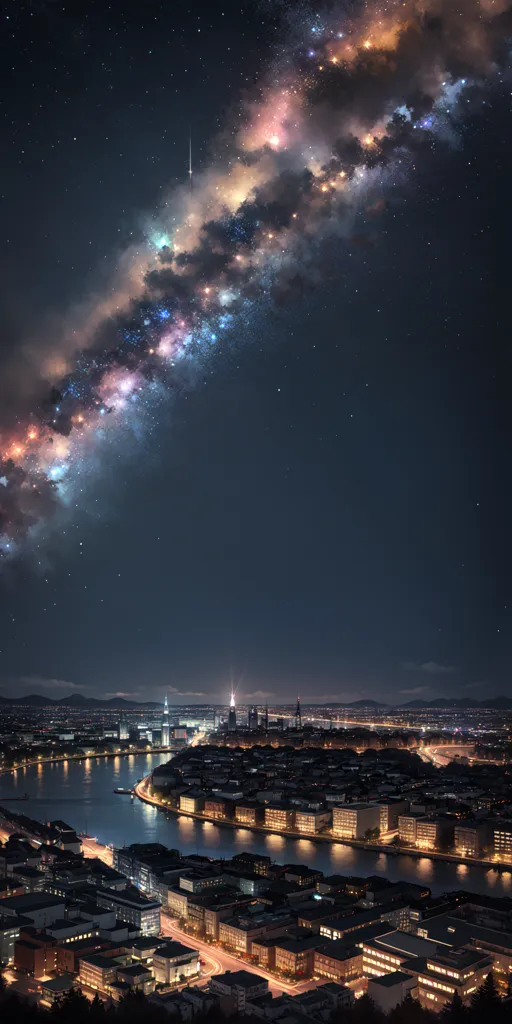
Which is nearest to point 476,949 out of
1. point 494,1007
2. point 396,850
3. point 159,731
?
point 494,1007

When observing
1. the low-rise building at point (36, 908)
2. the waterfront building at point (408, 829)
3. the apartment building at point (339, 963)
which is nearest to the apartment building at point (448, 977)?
the apartment building at point (339, 963)

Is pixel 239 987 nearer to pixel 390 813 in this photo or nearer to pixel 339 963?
pixel 339 963

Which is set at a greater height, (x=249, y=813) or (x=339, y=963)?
(x=339, y=963)

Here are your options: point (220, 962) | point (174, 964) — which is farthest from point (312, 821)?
point (174, 964)

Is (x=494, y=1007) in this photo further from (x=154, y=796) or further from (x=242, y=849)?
(x=154, y=796)

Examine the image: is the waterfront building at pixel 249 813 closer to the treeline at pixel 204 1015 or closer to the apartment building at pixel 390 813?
the apartment building at pixel 390 813

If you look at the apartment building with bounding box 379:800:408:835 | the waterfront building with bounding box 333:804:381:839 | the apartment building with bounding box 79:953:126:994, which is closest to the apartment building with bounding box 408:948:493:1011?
the apartment building with bounding box 79:953:126:994

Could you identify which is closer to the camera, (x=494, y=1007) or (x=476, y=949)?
(x=494, y=1007)
